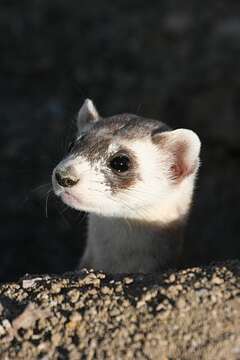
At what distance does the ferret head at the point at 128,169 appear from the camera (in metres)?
3.01

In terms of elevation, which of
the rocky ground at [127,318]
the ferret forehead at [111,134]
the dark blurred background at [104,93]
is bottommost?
the dark blurred background at [104,93]

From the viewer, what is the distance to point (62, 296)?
2561 mm

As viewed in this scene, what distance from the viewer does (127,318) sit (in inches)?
94.3

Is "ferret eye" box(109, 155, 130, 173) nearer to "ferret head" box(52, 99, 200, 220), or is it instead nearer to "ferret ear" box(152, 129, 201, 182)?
"ferret head" box(52, 99, 200, 220)

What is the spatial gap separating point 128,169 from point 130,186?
8 cm

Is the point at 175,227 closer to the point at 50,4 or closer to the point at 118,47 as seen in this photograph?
the point at 118,47

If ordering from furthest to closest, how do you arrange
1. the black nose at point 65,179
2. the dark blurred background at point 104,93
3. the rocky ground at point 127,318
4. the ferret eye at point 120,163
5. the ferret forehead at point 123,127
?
the dark blurred background at point 104,93
the ferret forehead at point 123,127
the ferret eye at point 120,163
the black nose at point 65,179
the rocky ground at point 127,318

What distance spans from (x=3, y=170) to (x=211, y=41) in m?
2.30

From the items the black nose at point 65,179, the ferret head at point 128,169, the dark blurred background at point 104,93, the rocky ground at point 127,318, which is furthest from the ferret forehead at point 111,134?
the dark blurred background at point 104,93

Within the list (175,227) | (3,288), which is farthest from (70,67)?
(3,288)

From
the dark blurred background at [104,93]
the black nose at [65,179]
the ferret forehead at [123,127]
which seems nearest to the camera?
the black nose at [65,179]

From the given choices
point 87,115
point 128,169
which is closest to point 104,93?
point 87,115

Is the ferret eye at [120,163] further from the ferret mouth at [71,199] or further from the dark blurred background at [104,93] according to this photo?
the dark blurred background at [104,93]

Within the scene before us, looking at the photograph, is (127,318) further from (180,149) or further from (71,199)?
(180,149)
